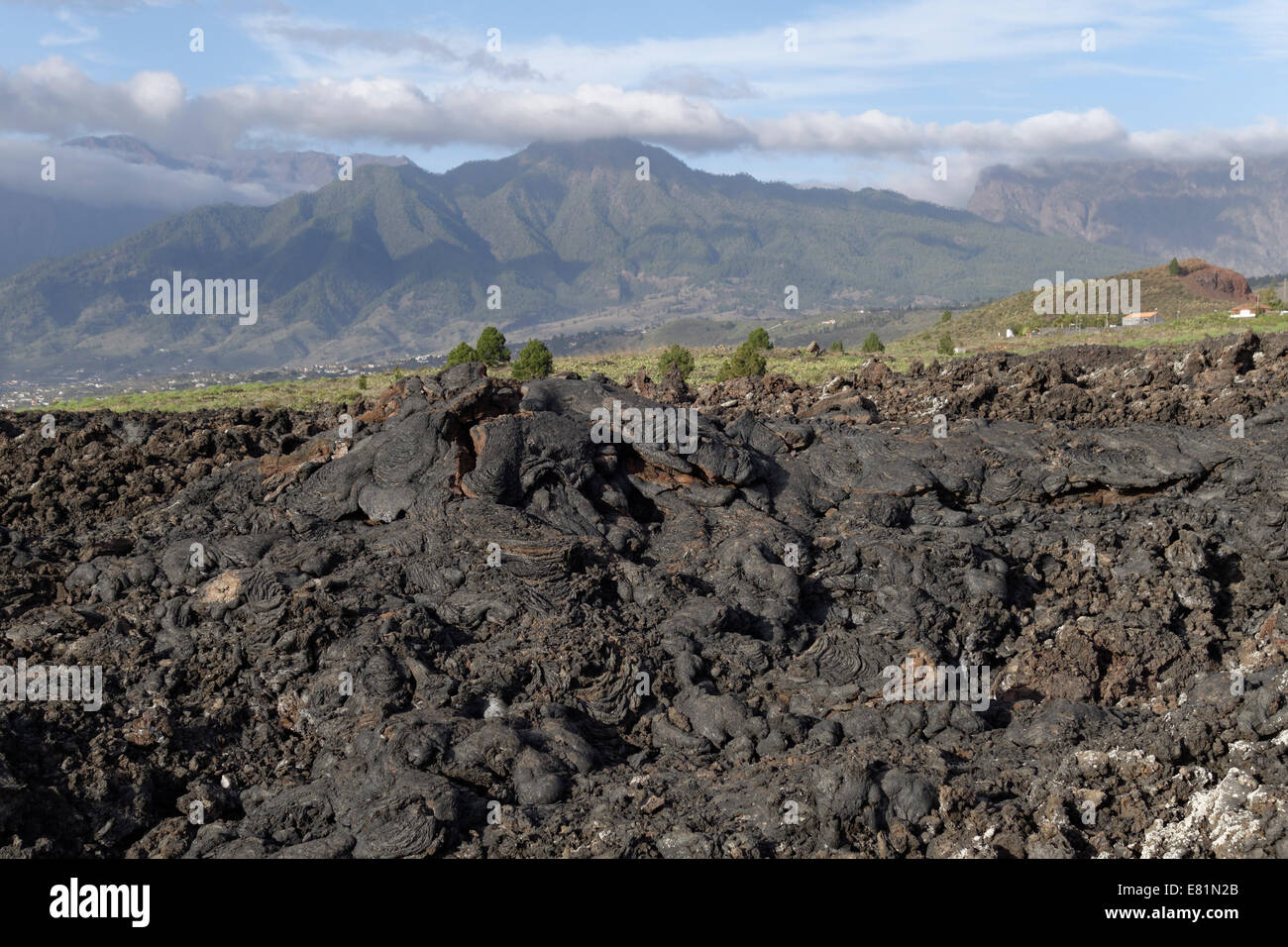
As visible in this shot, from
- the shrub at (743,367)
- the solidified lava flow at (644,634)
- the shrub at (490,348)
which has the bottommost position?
the solidified lava flow at (644,634)

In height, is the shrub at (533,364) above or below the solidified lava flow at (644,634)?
above

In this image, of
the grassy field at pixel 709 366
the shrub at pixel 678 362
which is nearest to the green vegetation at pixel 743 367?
the grassy field at pixel 709 366

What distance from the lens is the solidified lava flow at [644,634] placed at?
10117 mm

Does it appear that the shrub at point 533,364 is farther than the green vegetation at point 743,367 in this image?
No

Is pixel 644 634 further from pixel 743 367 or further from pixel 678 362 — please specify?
pixel 678 362

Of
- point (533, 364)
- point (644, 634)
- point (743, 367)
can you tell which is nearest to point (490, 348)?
point (533, 364)

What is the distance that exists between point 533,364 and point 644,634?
30.3 m

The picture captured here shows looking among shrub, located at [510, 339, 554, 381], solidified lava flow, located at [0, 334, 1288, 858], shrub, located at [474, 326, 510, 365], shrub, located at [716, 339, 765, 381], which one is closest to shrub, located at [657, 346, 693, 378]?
shrub, located at [716, 339, 765, 381]

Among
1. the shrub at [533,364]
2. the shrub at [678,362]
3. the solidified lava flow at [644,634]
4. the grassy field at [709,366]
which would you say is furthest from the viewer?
the shrub at [678,362]

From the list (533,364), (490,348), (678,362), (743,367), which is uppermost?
(490,348)

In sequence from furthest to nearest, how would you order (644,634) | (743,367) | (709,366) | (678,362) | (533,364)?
1. (709,366)
2. (678,362)
3. (743,367)
4. (533,364)
5. (644,634)

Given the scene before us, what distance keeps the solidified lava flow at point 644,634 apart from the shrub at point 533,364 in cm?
2229

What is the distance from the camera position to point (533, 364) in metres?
43.2

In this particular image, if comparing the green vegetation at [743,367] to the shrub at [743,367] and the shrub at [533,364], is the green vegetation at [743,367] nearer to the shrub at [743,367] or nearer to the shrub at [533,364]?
the shrub at [743,367]
